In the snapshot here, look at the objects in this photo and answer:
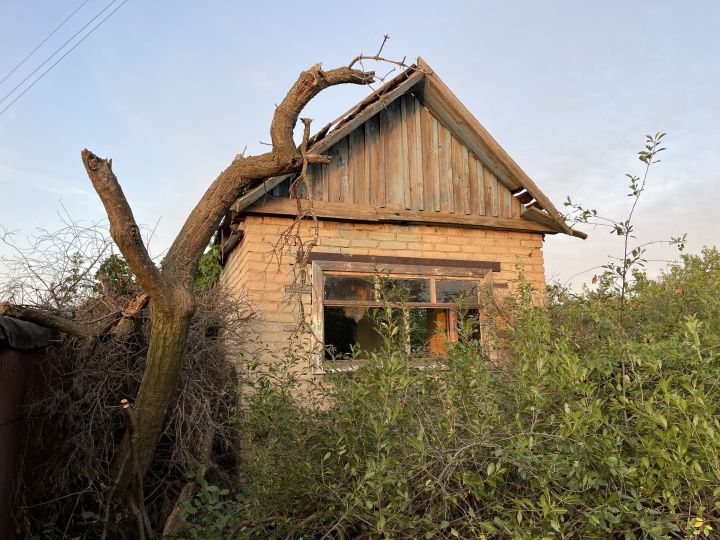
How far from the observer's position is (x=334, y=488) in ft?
10.8

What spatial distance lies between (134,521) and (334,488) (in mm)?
2362

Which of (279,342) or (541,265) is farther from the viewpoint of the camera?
(541,265)

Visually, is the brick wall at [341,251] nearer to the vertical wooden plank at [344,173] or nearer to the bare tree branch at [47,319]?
the vertical wooden plank at [344,173]

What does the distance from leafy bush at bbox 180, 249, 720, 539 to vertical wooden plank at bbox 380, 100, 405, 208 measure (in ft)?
16.3

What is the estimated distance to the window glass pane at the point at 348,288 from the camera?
8.25 meters

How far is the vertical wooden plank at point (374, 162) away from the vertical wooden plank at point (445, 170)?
0.99 meters

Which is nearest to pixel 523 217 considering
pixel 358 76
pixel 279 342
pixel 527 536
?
pixel 279 342

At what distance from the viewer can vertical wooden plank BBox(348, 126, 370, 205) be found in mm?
8688

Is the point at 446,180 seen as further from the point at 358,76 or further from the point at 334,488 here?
the point at 334,488

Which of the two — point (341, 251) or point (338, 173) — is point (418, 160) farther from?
point (341, 251)

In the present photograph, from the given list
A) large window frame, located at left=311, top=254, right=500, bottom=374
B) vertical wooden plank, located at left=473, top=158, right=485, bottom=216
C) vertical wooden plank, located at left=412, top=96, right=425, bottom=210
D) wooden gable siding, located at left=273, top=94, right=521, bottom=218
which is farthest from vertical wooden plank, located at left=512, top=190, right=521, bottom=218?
vertical wooden plank, located at left=412, top=96, right=425, bottom=210

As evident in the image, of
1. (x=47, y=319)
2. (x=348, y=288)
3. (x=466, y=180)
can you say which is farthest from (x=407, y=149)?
(x=47, y=319)

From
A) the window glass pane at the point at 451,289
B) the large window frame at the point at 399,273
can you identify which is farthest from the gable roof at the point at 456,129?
the window glass pane at the point at 451,289

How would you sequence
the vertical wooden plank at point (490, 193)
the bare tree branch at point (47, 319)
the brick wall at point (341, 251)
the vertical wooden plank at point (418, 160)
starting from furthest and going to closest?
1. the vertical wooden plank at point (490, 193)
2. the vertical wooden plank at point (418, 160)
3. the brick wall at point (341, 251)
4. the bare tree branch at point (47, 319)
